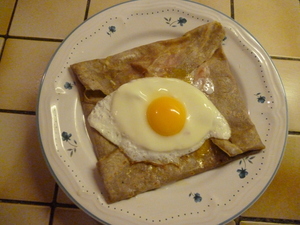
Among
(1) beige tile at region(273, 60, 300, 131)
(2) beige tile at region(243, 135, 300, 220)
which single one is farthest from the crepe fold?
(1) beige tile at region(273, 60, 300, 131)

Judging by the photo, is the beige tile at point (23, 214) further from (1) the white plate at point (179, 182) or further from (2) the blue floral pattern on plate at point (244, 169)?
(2) the blue floral pattern on plate at point (244, 169)

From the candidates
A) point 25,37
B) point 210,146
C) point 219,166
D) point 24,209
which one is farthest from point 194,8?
point 24,209

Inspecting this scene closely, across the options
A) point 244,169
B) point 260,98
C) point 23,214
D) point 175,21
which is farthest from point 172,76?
point 23,214

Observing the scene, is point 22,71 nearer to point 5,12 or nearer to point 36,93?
point 36,93

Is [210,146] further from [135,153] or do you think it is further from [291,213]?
[291,213]

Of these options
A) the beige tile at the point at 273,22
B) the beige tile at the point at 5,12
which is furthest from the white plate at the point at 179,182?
the beige tile at the point at 5,12

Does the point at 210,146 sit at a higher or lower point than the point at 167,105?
lower
